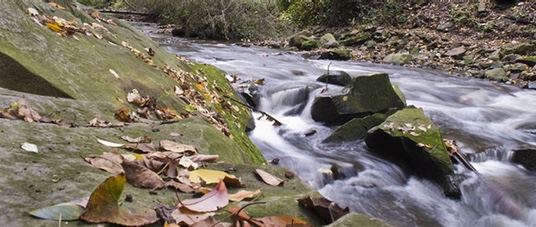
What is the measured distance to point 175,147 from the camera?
221cm

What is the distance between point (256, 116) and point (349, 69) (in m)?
5.31

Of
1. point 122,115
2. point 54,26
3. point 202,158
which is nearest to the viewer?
point 202,158

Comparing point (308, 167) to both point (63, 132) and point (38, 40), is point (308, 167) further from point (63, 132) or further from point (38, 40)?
point (63, 132)

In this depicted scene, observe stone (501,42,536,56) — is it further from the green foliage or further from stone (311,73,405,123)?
the green foliage

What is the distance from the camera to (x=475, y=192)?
5016 millimetres

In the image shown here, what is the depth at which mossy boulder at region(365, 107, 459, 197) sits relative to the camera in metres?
4.96

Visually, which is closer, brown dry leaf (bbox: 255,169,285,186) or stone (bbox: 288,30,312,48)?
brown dry leaf (bbox: 255,169,285,186)

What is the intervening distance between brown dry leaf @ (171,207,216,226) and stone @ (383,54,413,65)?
39.0 feet

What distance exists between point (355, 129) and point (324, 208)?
4649 millimetres

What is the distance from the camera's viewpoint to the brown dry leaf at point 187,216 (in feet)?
4.37

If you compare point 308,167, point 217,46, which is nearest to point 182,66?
point 308,167

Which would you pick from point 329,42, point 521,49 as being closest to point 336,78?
point 521,49

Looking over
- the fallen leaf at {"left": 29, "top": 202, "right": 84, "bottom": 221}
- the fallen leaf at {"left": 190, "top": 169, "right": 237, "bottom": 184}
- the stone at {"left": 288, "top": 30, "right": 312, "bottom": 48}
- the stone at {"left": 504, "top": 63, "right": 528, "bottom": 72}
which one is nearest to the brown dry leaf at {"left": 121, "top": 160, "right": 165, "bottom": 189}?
the fallen leaf at {"left": 190, "top": 169, "right": 237, "bottom": 184}

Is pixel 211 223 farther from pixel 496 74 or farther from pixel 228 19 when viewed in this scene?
pixel 228 19
